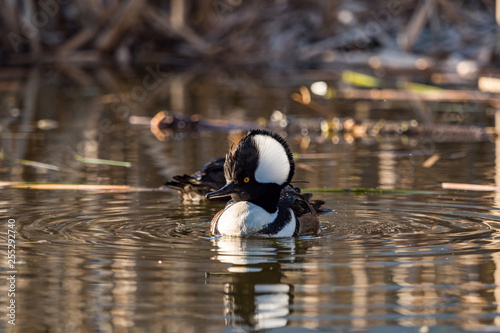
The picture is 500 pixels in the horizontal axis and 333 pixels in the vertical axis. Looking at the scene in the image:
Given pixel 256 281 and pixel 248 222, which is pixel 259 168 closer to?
pixel 248 222

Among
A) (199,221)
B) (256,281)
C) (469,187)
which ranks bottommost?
(256,281)

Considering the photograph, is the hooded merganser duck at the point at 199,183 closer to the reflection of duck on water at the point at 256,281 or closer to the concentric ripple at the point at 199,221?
the concentric ripple at the point at 199,221

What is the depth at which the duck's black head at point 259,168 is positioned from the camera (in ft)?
19.7

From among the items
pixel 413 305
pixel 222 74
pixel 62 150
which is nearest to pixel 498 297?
pixel 413 305

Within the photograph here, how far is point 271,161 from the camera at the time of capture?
6.05 m

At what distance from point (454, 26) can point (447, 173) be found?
14.0 m

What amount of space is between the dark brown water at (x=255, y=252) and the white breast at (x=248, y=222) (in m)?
0.06

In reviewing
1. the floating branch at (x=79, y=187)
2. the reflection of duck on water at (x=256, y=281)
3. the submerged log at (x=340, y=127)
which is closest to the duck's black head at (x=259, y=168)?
the reflection of duck on water at (x=256, y=281)

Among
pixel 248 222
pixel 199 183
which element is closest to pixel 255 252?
pixel 248 222

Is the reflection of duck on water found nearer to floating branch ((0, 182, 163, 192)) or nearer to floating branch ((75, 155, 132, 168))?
floating branch ((0, 182, 163, 192))

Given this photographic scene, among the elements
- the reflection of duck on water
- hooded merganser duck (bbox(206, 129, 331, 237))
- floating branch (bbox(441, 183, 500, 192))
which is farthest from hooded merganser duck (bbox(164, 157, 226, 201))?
floating branch (bbox(441, 183, 500, 192))

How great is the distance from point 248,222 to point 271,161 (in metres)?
0.40

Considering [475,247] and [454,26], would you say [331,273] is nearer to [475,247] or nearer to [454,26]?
[475,247]

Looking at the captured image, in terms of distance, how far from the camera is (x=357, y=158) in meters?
9.72
